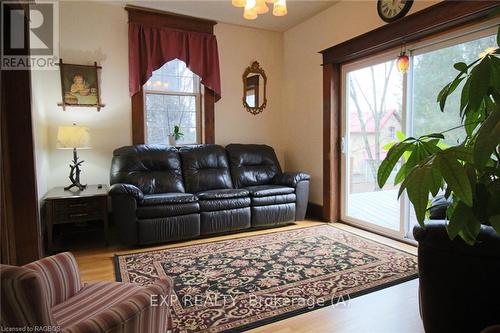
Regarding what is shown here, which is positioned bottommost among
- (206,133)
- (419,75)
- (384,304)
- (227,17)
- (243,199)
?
(384,304)

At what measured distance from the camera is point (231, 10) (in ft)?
13.5

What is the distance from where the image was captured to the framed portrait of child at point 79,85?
365 centimetres

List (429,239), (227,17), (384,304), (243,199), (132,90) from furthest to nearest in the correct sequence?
(227,17) → (132,90) → (243,199) → (384,304) → (429,239)

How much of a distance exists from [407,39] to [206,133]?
2.74 m

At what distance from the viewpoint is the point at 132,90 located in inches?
156

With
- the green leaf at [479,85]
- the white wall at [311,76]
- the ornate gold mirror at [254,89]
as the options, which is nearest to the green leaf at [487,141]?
the green leaf at [479,85]

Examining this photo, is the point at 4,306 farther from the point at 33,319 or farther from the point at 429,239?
the point at 429,239

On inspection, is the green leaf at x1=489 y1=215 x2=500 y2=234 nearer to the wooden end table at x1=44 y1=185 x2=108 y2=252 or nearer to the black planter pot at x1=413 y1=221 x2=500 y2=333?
the black planter pot at x1=413 y1=221 x2=500 y2=333

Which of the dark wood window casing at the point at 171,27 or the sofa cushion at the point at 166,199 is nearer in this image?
the sofa cushion at the point at 166,199

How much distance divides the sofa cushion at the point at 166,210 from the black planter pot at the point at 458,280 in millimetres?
2304

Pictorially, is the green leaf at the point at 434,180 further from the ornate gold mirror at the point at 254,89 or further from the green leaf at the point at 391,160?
the ornate gold mirror at the point at 254,89

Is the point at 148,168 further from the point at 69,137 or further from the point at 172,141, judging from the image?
the point at 69,137

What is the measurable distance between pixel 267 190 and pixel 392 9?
2.39m

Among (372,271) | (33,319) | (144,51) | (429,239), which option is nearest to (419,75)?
(372,271)
